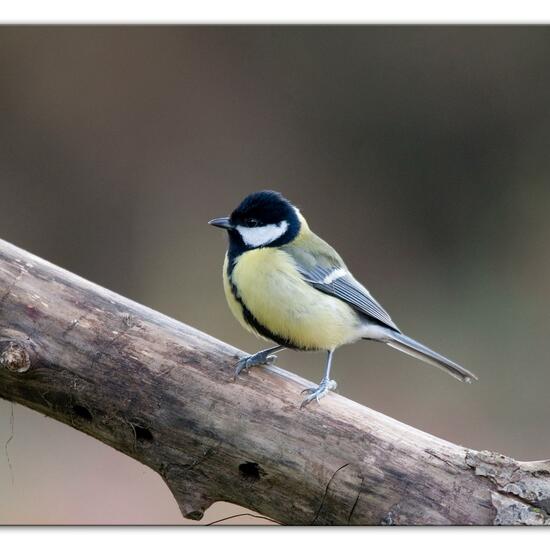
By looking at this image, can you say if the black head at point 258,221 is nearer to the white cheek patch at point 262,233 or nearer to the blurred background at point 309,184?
the white cheek patch at point 262,233

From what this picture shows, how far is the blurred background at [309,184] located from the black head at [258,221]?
1.92 ft

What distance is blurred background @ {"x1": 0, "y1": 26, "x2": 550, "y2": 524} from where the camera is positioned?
95.0 inches

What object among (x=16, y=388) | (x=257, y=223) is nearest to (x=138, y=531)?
(x=16, y=388)

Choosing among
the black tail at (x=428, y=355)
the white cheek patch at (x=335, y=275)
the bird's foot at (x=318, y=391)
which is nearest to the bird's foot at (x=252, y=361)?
the bird's foot at (x=318, y=391)

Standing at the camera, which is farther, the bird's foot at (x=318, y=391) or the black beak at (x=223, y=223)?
the black beak at (x=223, y=223)

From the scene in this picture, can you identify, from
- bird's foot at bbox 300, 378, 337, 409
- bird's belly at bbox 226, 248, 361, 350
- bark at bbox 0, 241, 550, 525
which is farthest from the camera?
bird's belly at bbox 226, 248, 361, 350

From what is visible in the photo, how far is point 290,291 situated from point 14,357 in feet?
2.38

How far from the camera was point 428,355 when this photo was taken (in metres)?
2.12

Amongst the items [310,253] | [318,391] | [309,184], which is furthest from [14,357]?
[309,184]

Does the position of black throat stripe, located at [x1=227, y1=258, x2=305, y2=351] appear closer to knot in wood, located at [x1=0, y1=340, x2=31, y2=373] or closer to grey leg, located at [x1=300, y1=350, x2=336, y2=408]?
grey leg, located at [x1=300, y1=350, x2=336, y2=408]

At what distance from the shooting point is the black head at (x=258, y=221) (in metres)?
2.09

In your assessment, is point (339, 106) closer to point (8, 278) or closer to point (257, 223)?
point (257, 223)
